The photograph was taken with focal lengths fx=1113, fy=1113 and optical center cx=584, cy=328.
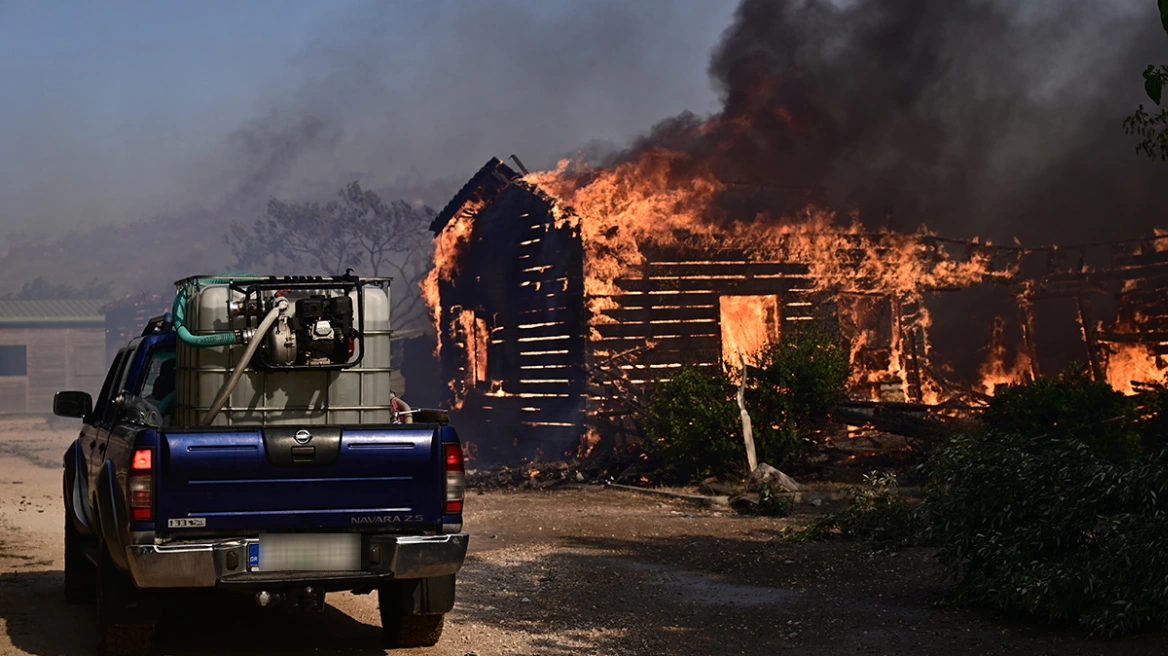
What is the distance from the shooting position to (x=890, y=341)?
82.4 ft

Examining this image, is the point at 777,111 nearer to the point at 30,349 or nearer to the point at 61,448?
the point at 61,448

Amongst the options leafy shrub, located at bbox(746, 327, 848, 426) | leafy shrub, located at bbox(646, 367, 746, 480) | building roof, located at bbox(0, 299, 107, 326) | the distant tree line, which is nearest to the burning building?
leafy shrub, located at bbox(646, 367, 746, 480)

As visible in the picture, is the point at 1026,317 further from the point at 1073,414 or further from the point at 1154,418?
the point at 1073,414

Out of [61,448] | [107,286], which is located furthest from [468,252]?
[107,286]

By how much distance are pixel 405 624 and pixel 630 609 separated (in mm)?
2230

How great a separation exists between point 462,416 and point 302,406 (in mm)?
22019

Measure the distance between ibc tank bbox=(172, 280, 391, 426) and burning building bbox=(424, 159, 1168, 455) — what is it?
1425cm

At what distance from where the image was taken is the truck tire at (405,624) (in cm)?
716

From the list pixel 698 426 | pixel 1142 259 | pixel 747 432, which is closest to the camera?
pixel 747 432

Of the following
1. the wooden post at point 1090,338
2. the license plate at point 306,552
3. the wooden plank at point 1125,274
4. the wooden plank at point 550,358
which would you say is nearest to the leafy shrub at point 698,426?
the wooden plank at point 550,358

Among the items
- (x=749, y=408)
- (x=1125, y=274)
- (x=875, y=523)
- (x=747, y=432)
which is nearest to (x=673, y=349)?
(x=749, y=408)

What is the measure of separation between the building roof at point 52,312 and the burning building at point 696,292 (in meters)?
39.9

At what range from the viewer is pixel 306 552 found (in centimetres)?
628

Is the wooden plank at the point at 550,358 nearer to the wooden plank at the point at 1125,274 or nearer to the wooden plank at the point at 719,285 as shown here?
the wooden plank at the point at 719,285
